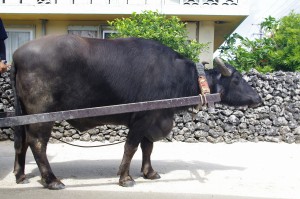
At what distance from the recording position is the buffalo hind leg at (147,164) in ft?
17.0

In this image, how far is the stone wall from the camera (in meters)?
8.21

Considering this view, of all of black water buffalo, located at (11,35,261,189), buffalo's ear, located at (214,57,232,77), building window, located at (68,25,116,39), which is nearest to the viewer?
black water buffalo, located at (11,35,261,189)

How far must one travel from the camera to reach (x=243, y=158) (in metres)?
6.81

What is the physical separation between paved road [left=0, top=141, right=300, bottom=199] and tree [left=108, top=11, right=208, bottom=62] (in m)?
2.36

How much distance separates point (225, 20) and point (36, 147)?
832cm

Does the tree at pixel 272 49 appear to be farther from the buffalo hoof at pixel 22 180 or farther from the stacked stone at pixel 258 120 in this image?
the buffalo hoof at pixel 22 180

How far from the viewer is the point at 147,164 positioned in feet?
17.2

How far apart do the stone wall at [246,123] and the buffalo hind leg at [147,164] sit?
9.62 feet

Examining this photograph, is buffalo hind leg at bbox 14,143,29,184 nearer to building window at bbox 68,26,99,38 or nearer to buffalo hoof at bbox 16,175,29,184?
buffalo hoof at bbox 16,175,29,184

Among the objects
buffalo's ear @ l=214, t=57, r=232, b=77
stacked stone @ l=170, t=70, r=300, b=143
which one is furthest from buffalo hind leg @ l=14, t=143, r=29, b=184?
stacked stone @ l=170, t=70, r=300, b=143

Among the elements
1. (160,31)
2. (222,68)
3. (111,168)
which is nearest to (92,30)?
A: (160,31)

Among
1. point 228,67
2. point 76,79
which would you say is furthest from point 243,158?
point 76,79

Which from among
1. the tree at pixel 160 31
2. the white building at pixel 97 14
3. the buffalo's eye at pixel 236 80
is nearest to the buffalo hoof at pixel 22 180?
the buffalo's eye at pixel 236 80

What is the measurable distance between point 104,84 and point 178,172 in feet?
5.75
